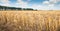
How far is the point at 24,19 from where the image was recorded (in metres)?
1.41

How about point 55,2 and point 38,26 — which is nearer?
point 38,26

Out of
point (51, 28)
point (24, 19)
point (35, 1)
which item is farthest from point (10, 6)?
point (51, 28)

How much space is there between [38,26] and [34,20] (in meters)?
0.08

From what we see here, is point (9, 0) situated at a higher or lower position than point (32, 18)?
higher

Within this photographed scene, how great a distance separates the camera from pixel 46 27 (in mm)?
1353

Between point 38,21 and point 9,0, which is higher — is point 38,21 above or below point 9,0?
below

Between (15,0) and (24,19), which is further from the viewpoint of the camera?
(15,0)

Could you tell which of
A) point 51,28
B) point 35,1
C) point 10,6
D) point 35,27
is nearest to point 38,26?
point 35,27

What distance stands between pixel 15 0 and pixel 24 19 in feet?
1.73

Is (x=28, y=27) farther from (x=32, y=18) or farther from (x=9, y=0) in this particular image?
(x=9, y=0)

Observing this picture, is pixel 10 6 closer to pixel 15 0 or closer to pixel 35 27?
pixel 15 0

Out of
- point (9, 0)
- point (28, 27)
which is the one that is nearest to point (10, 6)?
point (9, 0)

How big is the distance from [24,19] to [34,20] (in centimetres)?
11

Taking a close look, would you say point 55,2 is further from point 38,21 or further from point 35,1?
point 38,21
